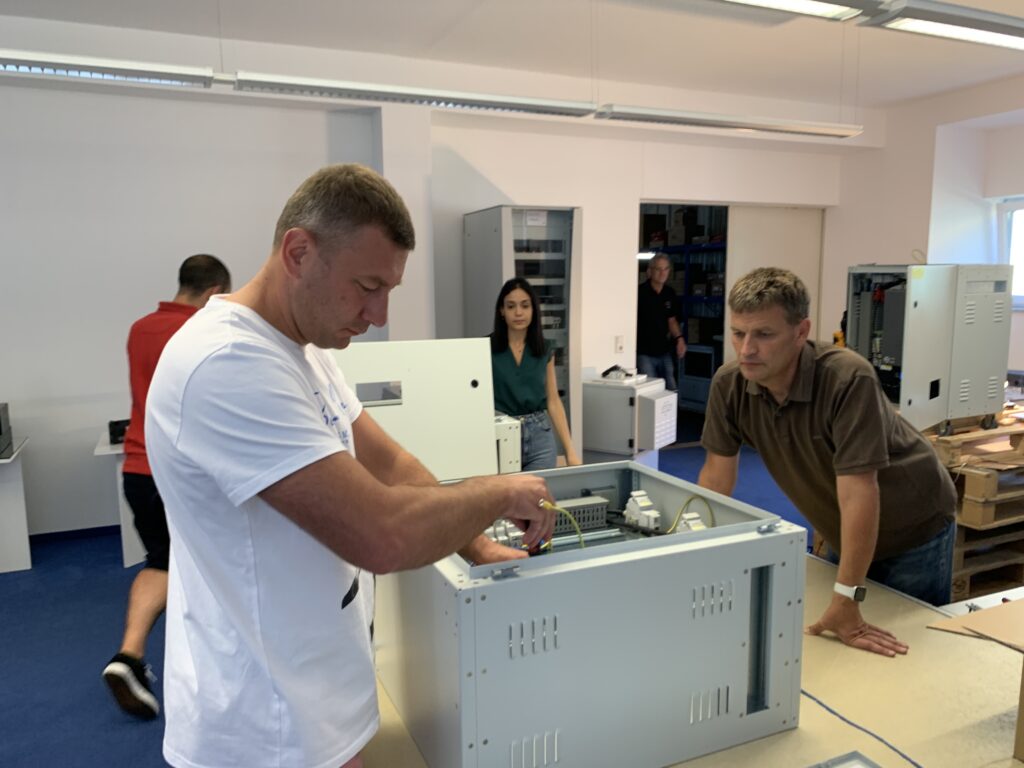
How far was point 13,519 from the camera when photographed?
152 inches

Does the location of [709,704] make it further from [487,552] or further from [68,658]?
[68,658]

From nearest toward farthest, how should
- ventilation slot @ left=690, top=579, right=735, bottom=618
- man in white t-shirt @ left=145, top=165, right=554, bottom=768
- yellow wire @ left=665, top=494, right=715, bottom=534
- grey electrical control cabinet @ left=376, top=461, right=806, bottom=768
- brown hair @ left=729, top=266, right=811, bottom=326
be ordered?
man in white t-shirt @ left=145, top=165, right=554, bottom=768, grey electrical control cabinet @ left=376, top=461, right=806, bottom=768, ventilation slot @ left=690, top=579, right=735, bottom=618, yellow wire @ left=665, top=494, right=715, bottom=534, brown hair @ left=729, top=266, right=811, bottom=326

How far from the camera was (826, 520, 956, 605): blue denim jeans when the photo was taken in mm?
1807

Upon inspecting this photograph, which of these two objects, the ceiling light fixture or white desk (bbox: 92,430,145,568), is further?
white desk (bbox: 92,430,145,568)

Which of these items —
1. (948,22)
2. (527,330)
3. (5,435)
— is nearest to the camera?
(948,22)

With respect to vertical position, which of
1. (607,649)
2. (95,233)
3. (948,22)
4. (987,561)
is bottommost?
(987,561)

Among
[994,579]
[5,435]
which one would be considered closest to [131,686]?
[5,435]

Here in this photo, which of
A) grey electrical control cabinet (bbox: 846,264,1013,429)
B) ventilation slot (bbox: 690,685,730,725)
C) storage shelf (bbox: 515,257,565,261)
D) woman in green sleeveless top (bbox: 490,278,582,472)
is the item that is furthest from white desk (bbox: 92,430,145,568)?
grey electrical control cabinet (bbox: 846,264,1013,429)

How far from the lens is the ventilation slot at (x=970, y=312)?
11.4 feet

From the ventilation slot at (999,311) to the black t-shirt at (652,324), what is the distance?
8.98 feet

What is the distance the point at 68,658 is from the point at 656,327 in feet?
15.0

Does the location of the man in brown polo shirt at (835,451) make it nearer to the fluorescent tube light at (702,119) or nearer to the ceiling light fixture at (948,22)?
the ceiling light fixture at (948,22)

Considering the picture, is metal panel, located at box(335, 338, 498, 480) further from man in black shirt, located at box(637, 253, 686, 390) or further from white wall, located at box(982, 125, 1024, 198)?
white wall, located at box(982, 125, 1024, 198)

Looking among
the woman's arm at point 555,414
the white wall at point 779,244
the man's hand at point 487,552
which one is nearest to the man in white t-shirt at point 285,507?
the man's hand at point 487,552
